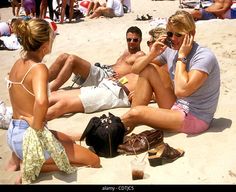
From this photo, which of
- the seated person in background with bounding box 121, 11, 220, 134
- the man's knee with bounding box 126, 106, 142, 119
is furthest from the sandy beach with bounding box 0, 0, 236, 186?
the man's knee with bounding box 126, 106, 142, 119

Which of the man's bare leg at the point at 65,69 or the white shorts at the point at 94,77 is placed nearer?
the man's bare leg at the point at 65,69

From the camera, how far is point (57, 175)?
→ 3.62 meters

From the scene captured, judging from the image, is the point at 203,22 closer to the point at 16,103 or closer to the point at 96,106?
the point at 96,106

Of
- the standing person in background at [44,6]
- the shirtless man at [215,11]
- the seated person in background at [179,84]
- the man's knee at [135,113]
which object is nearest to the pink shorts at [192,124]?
the seated person in background at [179,84]

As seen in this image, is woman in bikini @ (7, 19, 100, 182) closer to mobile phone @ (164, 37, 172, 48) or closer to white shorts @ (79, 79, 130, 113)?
mobile phone @ (164, 37, 172, 48)

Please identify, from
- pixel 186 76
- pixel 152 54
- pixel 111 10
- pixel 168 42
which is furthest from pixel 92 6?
pixel 186 76

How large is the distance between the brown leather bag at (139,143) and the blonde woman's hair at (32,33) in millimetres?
1219

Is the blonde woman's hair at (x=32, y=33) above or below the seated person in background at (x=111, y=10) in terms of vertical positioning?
above

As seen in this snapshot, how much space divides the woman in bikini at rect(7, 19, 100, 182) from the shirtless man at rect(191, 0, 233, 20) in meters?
6.49

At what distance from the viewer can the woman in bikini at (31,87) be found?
3.32 metres

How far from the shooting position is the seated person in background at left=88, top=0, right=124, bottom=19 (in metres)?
11.8

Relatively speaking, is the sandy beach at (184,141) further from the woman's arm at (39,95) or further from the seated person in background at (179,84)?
the woman's arm at (39,95)
